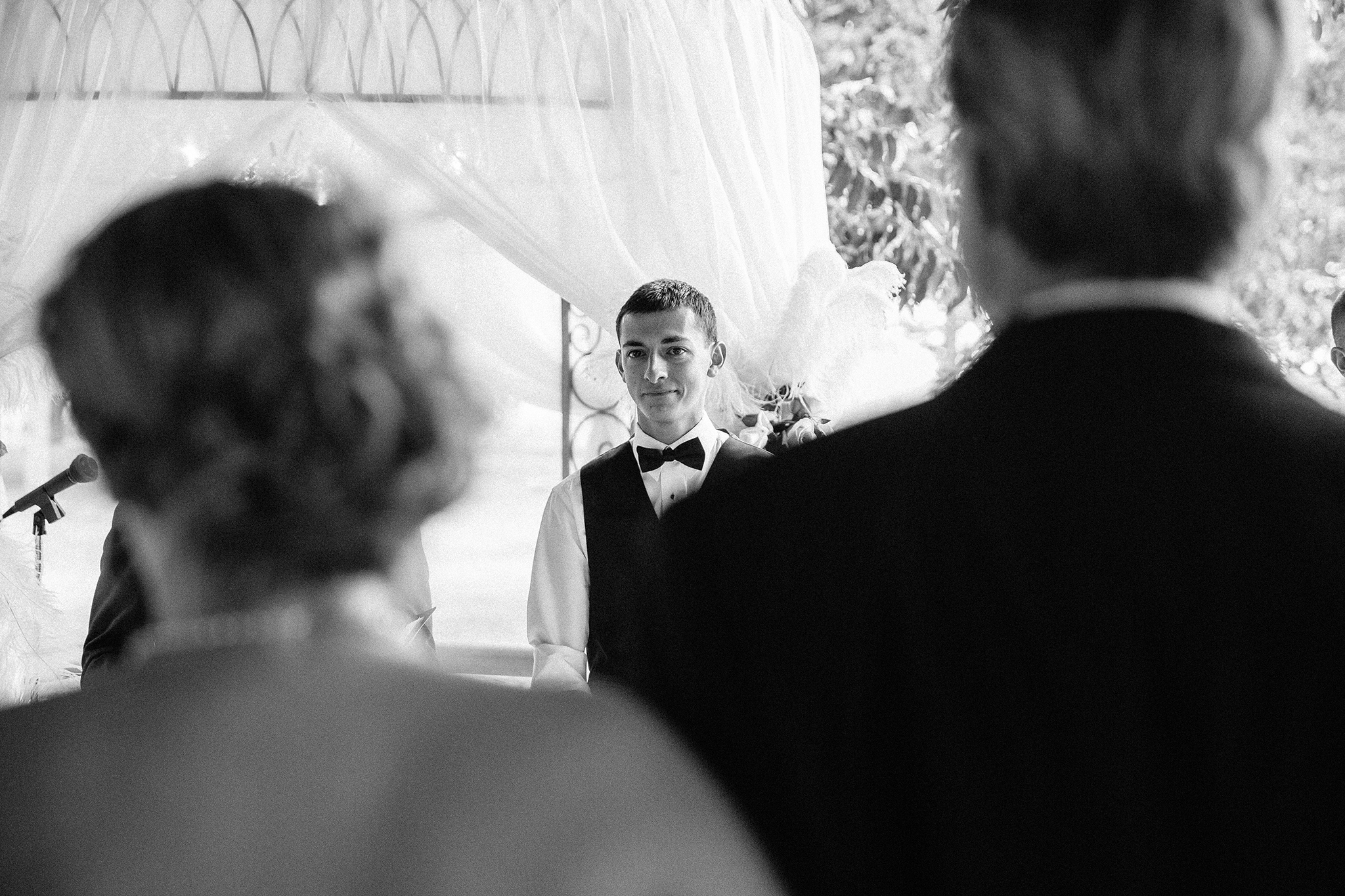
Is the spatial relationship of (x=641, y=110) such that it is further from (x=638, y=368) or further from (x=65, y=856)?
(x=65, y=856)

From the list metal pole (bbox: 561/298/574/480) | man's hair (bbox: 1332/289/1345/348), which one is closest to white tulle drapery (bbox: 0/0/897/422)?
metal pole (bbox: 561/298/574/480)

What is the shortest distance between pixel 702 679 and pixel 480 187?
3577mm

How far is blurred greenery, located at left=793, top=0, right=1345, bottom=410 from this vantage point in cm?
725

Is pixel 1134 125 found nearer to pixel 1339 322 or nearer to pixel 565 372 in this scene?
pixel 1339 322

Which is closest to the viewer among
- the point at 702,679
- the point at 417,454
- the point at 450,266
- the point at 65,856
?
the point at 65,856

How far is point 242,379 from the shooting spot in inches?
33.3

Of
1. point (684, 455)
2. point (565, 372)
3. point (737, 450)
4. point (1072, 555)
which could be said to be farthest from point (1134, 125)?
point (565, 372)

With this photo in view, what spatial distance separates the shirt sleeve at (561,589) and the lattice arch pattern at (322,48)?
1506mm

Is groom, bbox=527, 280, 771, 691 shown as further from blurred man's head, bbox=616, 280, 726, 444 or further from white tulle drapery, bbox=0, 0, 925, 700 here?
white tulle drapery, bbox=0, 0, 925, 700

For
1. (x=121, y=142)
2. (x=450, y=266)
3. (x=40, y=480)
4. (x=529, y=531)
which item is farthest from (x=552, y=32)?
(x=40, y=480)

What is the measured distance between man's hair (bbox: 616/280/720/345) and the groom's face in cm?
1

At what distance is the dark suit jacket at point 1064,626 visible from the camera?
A: 920mm

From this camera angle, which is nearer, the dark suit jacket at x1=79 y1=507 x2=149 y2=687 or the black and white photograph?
the black and white photograph

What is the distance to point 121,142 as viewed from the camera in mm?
4504
